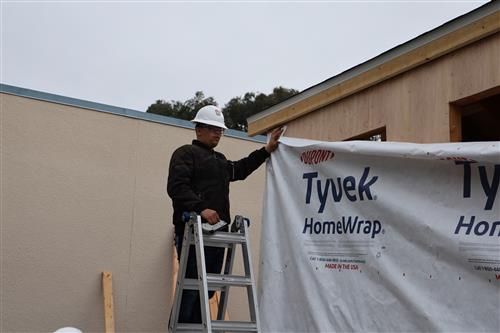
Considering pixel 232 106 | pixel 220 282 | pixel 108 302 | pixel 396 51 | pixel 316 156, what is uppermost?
pixel 232 106

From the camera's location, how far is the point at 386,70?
441cm

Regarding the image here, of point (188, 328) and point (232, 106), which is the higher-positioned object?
point (232, 106)

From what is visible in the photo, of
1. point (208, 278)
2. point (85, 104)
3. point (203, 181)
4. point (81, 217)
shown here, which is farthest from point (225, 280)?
point (85, 104)

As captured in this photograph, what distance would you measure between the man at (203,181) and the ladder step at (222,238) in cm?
11

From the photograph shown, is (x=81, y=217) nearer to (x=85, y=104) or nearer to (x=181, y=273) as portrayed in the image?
(x=85, y=104)

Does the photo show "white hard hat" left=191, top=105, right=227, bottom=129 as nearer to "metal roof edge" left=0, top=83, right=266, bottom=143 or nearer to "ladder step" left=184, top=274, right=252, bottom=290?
"ladder step" left=184, top=274, right=252, bottom=290

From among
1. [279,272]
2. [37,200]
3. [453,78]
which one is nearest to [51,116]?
[37,200]

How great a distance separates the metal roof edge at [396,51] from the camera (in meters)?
3.75

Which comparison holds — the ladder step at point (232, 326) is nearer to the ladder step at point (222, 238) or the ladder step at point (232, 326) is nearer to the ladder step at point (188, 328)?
the ladder step at point (188, 328)

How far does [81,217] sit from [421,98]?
4648 millimetres

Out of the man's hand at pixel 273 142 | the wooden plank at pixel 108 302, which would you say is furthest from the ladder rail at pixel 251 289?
the wooden plank at pixel 108 302

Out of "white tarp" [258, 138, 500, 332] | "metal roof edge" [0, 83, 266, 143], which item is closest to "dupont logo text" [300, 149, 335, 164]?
"white tarp" [258, 138, 500, 332]

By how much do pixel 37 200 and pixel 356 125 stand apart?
4.13 metres

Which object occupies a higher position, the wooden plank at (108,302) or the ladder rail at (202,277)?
the ladder rail at (202,277)
